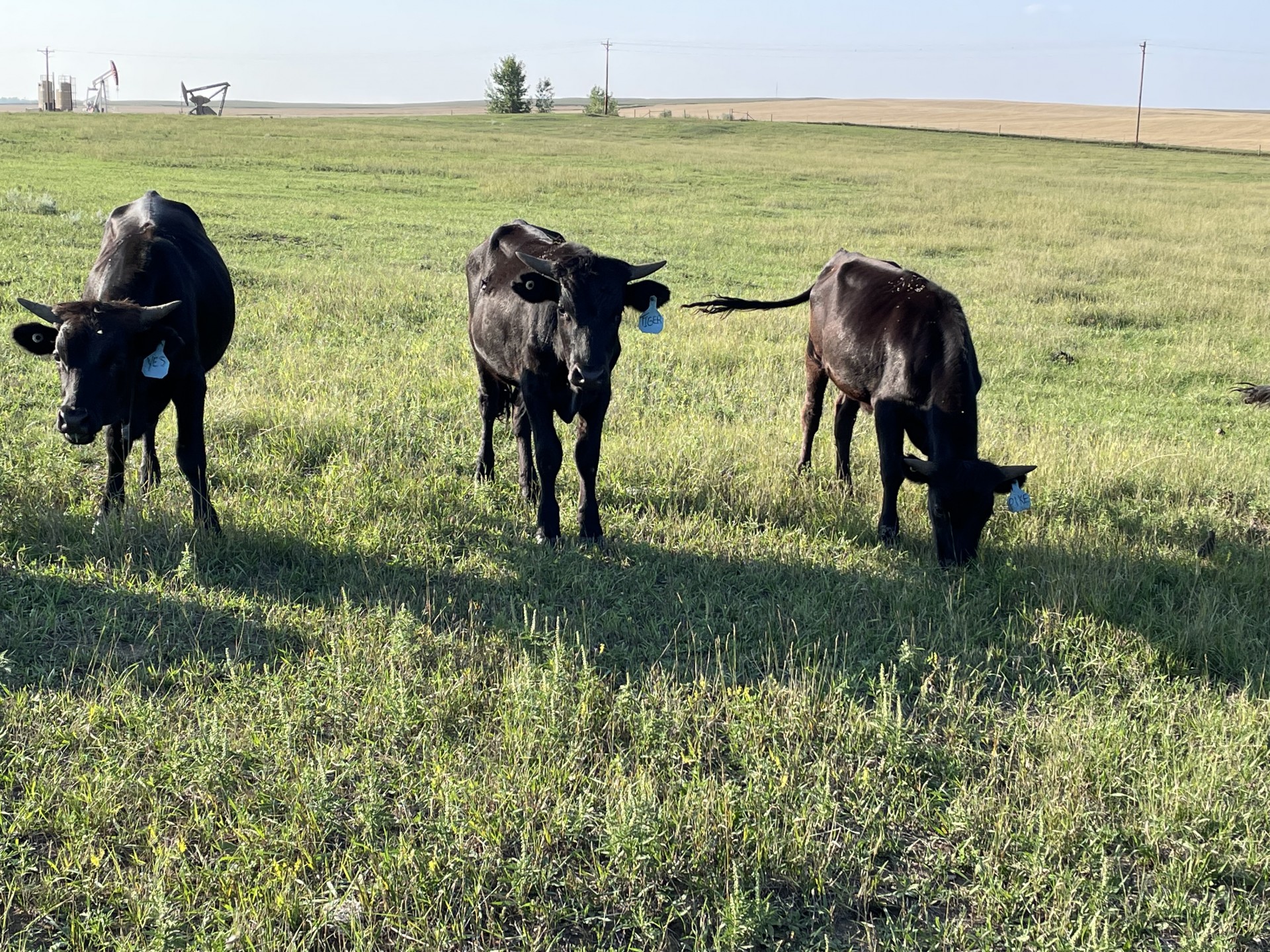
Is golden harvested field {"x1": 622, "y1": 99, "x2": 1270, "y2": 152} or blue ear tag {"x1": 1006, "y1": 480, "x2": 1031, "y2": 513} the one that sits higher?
golden harvested field {"x1": 622, "y1": 99, "x2": 1270, "y2": 152}

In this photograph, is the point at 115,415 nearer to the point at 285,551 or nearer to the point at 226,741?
the point at 285,551

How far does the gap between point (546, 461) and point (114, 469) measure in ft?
8.86

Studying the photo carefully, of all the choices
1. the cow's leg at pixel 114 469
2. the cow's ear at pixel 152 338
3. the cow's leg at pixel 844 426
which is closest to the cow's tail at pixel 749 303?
the cow's leg at pixel 844 426

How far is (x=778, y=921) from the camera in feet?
11.3

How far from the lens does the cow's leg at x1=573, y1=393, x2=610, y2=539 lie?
22.3 ft

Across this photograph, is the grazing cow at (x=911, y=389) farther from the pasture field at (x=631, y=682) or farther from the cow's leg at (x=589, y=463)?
the cow's leg at (x=589, y=463)

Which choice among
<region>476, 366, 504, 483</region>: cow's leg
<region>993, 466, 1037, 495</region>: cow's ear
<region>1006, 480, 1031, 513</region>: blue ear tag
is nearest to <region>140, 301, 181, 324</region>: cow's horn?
<region>476, 366, 504, 483</region>: cow's leg

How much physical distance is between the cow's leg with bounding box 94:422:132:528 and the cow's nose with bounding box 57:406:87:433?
77 centimetres

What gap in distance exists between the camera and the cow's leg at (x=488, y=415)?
26.6 ft

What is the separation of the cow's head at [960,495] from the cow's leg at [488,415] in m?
3.23

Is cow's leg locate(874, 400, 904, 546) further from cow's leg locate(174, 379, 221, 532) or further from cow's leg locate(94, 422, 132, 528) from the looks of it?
cow's leg locate(94, 422, 132, 528)

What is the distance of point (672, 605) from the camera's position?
585 cm

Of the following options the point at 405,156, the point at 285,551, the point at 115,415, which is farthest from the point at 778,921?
the point at 405,156

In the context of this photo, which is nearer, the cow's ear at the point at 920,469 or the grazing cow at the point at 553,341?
the grazing cow at the point at 553,341
